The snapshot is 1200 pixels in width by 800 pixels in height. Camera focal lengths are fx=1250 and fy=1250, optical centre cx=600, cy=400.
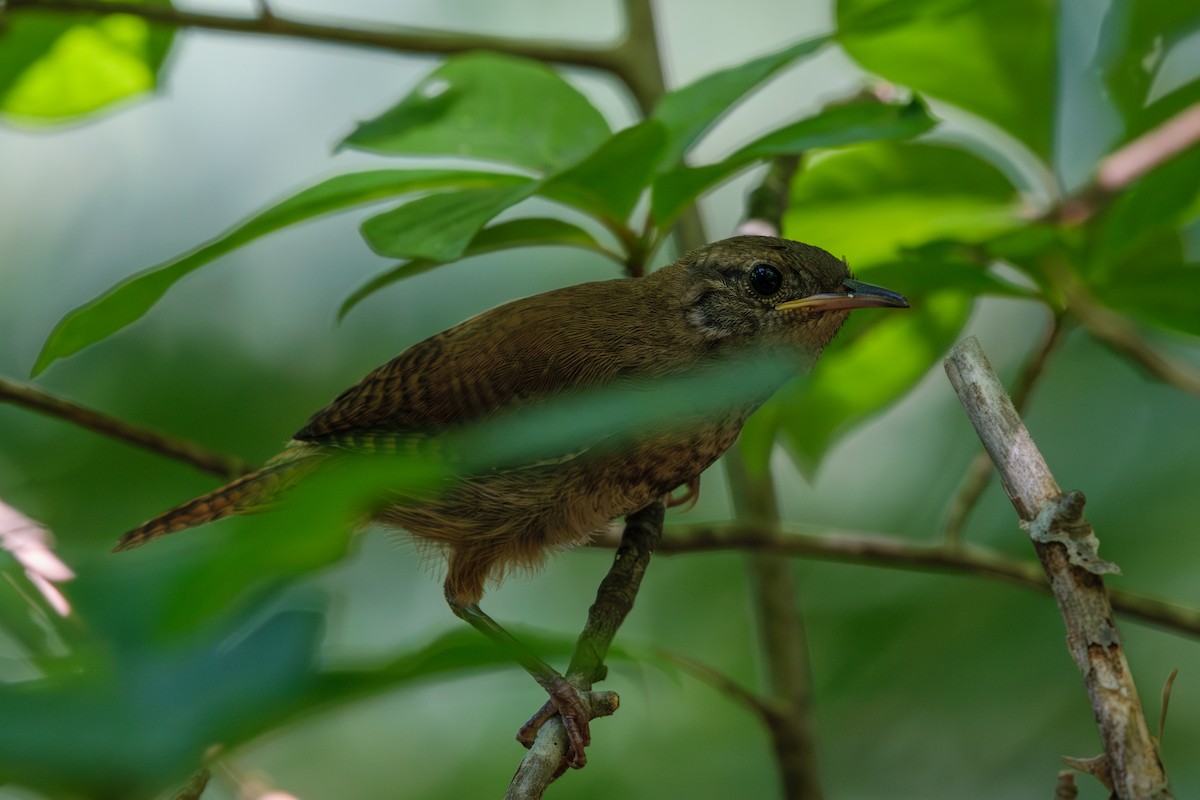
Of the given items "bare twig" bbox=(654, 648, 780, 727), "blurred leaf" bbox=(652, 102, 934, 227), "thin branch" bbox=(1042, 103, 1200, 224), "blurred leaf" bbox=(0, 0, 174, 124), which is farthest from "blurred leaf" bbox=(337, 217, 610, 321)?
"thin branch" bbox=(1042, 103, 1200, 224)

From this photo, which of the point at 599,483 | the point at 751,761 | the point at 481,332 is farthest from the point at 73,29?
the point at 751,761

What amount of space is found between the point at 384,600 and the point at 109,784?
4.03 meters

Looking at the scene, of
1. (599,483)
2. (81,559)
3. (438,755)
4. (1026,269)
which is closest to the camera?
(81,559)

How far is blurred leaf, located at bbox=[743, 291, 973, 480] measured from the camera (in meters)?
2.62

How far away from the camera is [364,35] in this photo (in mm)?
2645

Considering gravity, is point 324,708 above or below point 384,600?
below

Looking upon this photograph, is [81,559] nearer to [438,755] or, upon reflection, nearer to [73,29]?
[73,29]

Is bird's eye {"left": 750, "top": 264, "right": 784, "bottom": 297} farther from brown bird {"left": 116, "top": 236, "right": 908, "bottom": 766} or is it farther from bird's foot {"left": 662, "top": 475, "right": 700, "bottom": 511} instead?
bird's foot {"left": 662, "top": 475, "right": 700, "bottom": 511}

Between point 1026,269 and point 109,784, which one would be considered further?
point 1026,269

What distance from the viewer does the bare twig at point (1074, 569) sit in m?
1.14

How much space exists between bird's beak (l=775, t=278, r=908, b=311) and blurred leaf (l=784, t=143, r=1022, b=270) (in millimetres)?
357

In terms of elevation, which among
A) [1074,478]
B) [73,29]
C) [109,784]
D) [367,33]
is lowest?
[109,784]

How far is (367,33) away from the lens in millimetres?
2646

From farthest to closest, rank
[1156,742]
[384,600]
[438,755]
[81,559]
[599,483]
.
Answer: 1. [384,600]
2. [438,755]
3. [599,483]
4. [1156,742]
5. [81,559]
